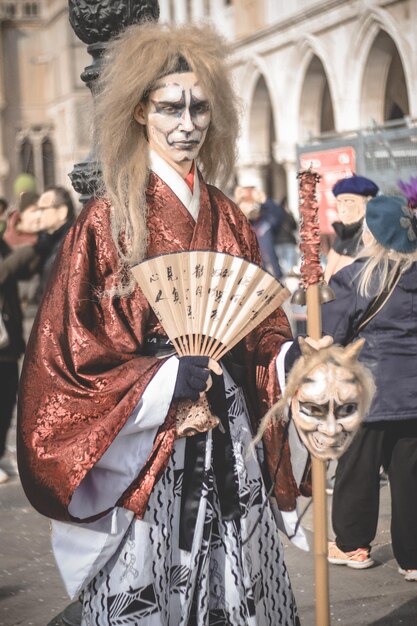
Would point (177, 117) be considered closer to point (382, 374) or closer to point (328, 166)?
point (382, 374)

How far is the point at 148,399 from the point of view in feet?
9.37

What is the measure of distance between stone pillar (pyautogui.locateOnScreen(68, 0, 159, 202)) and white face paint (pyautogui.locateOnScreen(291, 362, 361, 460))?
1.56 metres

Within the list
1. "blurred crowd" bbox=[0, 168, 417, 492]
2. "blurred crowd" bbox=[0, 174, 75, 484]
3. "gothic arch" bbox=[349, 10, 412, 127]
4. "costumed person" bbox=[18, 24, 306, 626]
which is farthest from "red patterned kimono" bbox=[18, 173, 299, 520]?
"gothic arch" bbox=[349, 10, 412, 127]

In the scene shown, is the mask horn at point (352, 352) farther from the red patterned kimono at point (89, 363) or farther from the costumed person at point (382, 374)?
the costumed person at point (382, 374)

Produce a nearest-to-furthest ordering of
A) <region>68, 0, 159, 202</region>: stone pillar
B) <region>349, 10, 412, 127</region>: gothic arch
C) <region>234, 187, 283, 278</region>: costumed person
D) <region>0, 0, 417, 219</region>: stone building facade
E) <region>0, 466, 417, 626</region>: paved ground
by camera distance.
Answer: <region>68, 0, 159, 202</region>: stone pillar < <region>0, 466, 417, 626</region>: paved ground < <region>0, 0, 417, 219</region>: stone building facade < <region>234, 187, 283, 278</region>: costumed person < <region>349, 10, 412, 127</region>: gothic arch

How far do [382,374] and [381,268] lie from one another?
1.58 ft

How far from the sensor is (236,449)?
3047 millimetres

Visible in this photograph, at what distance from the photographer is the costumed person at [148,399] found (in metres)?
2.90

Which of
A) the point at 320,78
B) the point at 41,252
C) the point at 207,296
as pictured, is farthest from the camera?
the point at 320,78

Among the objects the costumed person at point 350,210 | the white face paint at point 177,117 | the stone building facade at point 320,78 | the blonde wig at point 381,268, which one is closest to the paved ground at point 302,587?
the blonde wig at point 381,268

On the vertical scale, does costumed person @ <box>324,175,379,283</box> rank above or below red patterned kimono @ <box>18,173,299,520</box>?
above

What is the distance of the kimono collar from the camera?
3047mm

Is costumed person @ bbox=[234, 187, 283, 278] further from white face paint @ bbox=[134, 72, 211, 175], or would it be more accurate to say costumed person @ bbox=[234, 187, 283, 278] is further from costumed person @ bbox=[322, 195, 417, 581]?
white face paint @ bbox=[134, 72, 211, 175]

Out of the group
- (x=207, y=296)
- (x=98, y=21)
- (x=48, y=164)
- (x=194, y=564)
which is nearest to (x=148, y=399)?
(x=207, y=296)
